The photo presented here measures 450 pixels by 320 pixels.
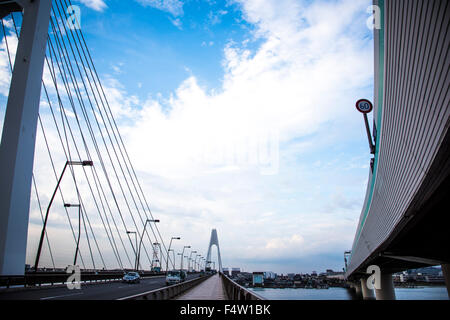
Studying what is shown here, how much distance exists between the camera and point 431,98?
7.82m

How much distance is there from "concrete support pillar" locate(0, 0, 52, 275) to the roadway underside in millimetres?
12993

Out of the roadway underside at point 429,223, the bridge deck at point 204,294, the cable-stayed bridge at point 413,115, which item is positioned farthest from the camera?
the bridge deck at point 204,294

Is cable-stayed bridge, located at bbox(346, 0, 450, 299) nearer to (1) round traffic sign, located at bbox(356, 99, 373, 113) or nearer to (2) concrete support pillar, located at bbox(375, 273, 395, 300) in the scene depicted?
(1) round traffic sign, located at bbox(356, 99, 373, 113)

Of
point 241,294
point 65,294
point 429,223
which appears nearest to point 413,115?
point 241,294

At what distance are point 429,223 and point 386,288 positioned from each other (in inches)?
1523

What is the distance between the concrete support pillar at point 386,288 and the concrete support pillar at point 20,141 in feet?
172

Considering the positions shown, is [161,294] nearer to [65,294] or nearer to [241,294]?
[241,294]

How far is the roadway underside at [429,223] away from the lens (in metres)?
9.55

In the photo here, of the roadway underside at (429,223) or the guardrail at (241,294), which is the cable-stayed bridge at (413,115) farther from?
the guardrail at (241,294)

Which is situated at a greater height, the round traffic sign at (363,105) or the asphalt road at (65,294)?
the round traffic sign at (363,105)

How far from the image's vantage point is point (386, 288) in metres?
48.2

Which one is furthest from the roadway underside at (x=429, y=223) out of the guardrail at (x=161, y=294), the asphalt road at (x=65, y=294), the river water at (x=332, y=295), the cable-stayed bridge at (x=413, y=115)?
the river water at (x=332, y=295)
